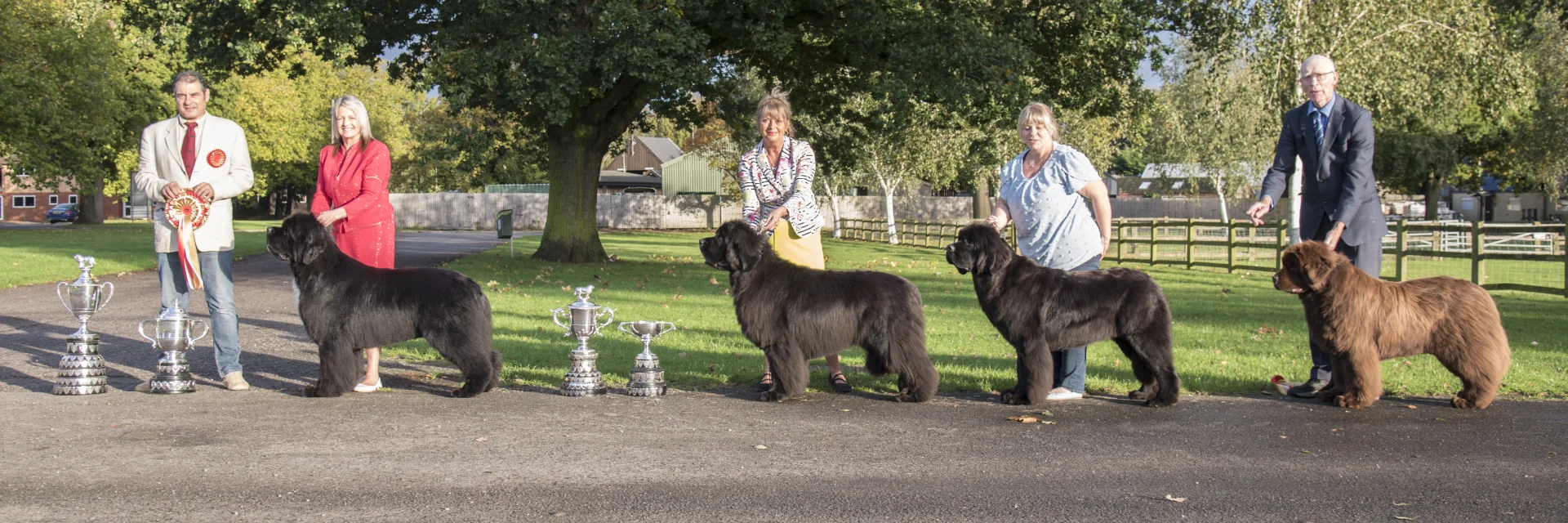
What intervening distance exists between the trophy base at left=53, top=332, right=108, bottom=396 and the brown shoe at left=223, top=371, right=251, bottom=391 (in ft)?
2.25

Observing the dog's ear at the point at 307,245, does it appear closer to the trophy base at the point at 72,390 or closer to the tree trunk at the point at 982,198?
the trophy base at the point at 72,390

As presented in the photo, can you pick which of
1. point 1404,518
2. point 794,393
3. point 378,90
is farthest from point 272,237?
point 378,90

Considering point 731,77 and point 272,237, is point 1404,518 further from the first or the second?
point 731,77

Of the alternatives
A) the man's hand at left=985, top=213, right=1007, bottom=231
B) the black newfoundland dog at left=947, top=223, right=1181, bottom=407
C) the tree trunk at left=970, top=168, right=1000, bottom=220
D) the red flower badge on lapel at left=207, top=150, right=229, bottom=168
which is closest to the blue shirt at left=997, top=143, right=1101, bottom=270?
the man's hand at left=985, top=213, right=1007, bottom=231

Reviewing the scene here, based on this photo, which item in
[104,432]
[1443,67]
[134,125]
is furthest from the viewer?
[134,125]

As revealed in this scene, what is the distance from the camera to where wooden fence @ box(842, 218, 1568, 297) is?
1608cm

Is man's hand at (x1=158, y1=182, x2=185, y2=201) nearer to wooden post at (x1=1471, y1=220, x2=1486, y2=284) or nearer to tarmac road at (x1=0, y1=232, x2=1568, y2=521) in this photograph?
tarmac road at (x1=0, y1=232, x2=1568, y2=521)

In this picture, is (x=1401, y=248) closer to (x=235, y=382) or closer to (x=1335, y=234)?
(x=1335, y=234)

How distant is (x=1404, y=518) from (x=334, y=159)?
20.9 ft

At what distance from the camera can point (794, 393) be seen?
6598mm

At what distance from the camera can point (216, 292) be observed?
22.9ft

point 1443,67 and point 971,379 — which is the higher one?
point 1443,67

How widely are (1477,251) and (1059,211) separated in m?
13.0

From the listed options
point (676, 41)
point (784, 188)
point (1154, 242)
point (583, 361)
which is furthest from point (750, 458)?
point (1154, 242)
